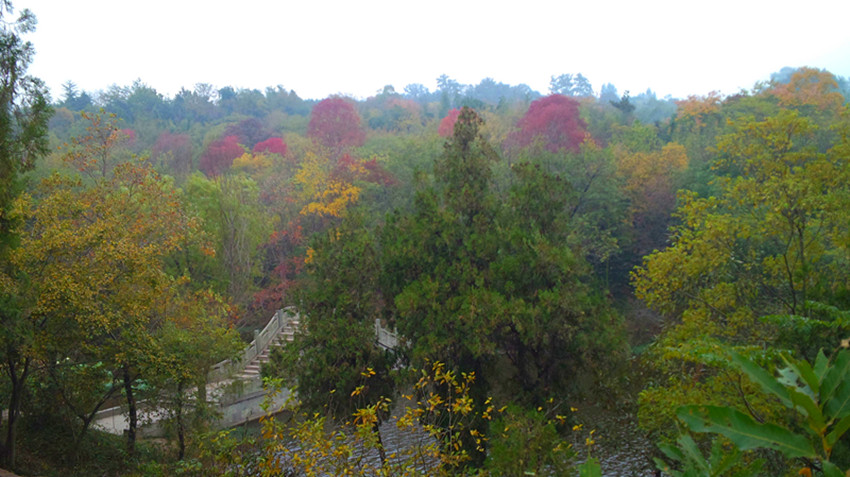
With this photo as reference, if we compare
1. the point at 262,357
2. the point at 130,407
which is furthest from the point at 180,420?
the point at 262,357

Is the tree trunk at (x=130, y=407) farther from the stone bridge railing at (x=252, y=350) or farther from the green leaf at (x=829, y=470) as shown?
the green leaf at (x=829, y=470)

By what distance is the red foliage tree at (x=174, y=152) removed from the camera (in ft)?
135

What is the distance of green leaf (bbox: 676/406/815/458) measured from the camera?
2025mm

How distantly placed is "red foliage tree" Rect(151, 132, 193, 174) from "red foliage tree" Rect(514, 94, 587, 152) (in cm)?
2271

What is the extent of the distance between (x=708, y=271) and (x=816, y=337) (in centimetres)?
424

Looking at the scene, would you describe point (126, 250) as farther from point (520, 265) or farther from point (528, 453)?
point (528, 453)

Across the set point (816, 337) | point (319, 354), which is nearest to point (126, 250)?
point (319, 354)

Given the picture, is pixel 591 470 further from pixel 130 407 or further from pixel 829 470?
pixel 130 407

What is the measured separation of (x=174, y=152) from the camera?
44.8 metres

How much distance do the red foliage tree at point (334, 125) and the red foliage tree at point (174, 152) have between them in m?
9.26

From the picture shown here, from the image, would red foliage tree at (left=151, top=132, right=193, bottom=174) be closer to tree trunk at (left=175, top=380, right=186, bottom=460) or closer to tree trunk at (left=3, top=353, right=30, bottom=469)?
tree trunk at (left=175, top=380, right=186, bottom=460)

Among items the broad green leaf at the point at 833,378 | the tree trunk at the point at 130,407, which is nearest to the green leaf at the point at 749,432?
the broad green leaf at the point at 833,378

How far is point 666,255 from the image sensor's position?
11500mm

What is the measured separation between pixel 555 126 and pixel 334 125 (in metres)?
16.3
